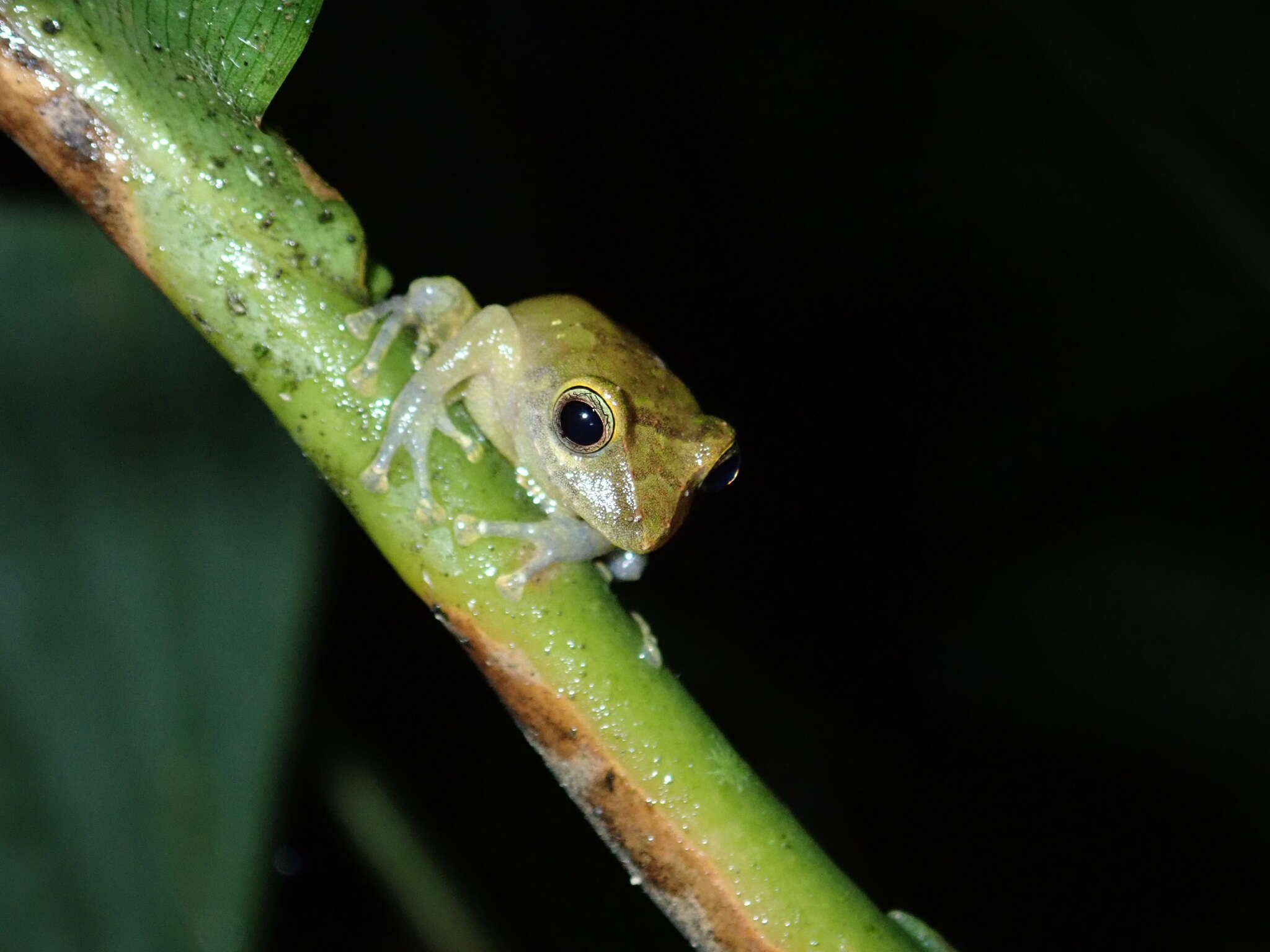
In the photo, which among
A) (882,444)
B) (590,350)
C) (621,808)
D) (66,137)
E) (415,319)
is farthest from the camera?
(882,444)

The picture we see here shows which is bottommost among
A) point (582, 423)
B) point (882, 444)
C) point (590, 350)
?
point (582, 423)

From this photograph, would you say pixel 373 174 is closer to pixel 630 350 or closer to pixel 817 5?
pixel 817 5

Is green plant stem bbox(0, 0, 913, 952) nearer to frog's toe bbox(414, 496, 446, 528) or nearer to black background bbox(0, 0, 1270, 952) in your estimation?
frog's toe bbox(414, 496, 446, 528)

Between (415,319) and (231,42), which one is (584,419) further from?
(231,42)

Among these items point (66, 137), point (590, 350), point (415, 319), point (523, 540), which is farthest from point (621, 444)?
point (66, 137)

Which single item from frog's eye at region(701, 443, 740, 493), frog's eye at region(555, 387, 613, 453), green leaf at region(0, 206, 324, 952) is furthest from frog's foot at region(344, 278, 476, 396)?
Result: green leaf at region(0, 206, 324, 952)

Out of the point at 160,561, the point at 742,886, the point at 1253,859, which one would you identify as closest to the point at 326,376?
the point at 742,886

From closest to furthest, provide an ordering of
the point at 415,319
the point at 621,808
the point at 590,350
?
the point at 621,808 < the point at 415,319 < the point at 590,350

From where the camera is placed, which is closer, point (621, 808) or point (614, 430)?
point (621, 808)

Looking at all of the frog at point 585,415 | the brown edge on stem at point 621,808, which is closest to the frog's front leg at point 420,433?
the brown edge on stem at point 621,808
